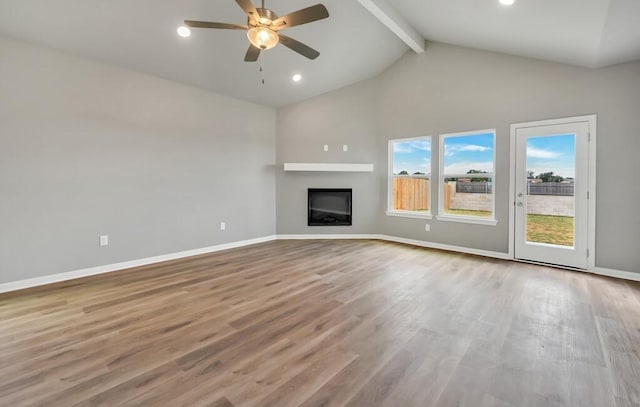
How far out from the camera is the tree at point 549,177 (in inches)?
161

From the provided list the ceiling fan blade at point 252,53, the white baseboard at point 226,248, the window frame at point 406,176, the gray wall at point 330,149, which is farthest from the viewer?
the gray wall at point 330,149

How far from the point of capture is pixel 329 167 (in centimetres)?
591

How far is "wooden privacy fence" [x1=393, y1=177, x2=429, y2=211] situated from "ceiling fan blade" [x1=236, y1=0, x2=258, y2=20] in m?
4.25

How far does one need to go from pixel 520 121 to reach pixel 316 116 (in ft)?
12.1

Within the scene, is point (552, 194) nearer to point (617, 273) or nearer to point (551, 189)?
point (551, 189)

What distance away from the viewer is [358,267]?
4.13 meters

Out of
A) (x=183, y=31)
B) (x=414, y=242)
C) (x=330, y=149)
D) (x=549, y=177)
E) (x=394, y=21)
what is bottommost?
(x=414, y=242)

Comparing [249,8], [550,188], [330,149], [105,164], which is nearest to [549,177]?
[550,188]

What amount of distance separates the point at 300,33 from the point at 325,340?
3995 millimetres

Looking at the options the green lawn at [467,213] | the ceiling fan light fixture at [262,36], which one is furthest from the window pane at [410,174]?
the ceiling fan light fixture at [262,36]

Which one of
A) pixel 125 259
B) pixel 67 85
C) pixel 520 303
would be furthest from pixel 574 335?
pixel 67 85

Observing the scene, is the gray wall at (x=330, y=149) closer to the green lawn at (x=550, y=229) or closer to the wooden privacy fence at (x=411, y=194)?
the wooden privacy fence at (x=411, y=194)

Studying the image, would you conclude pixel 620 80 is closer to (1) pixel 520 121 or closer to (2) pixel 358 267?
(1) pixel 520 121

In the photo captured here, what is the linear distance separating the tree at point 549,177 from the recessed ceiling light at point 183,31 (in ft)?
17.4
